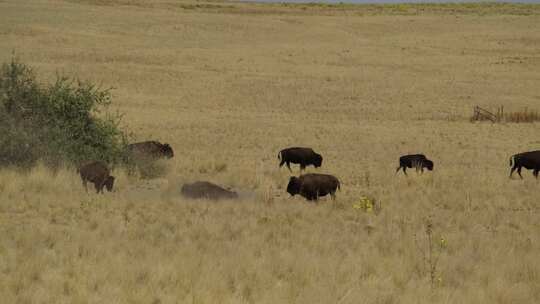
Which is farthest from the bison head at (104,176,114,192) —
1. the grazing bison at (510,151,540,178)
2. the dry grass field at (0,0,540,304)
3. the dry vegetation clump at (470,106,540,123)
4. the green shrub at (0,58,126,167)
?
the dry vegetation clump at (470,106,540,123)

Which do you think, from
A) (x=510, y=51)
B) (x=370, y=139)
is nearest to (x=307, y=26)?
(x=510, y=51)

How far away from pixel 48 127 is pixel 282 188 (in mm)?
5458

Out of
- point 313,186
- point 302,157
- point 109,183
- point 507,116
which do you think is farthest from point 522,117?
point 109,183

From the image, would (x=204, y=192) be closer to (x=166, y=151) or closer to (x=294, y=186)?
(x=294, y=186)

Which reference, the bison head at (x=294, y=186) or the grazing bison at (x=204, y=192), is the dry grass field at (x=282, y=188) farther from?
the grazing bison at (x=204, y=192)

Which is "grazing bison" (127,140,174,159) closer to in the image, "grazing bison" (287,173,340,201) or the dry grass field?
the dry grass field

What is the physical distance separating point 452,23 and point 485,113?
51192mm

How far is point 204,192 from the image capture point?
14.5 m

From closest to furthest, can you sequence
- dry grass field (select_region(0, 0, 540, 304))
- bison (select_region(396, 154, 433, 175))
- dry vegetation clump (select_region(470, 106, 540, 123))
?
dry grass field (select_region(0, 0, 540, 304)) < bison (select_region(396, 154, 433, 175)) < dry vegetation clump (select_region(470, 106, 540, 123))

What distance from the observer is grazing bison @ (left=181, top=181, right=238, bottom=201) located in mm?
14367

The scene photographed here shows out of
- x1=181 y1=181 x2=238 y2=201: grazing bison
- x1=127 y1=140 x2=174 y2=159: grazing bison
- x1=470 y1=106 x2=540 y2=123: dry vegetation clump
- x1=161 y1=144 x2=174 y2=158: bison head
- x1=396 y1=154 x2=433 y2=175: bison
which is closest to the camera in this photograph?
x1=181 y1=181 x2=238 y2=201: grazing bison

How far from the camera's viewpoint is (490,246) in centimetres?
1080

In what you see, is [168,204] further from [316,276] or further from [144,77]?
[144,77]

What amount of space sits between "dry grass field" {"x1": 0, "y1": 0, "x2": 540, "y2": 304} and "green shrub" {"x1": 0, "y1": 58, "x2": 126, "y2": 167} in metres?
0.88
